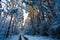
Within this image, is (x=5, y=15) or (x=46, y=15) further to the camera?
(x=5, y=15)

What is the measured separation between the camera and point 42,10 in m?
2.23

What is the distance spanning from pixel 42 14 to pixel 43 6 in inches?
4.1

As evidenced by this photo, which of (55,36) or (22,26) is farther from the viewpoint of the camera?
(22,26)

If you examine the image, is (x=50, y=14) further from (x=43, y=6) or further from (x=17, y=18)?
(x=17, y=18)

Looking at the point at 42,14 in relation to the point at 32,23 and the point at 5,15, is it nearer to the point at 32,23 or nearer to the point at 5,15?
the point at 32,23

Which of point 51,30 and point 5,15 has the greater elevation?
point 5,15

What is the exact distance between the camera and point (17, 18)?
2.37 meters

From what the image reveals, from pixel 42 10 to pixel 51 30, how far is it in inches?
11.4

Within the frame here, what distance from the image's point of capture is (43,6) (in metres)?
2.22

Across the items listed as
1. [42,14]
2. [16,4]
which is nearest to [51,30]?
[42,14]

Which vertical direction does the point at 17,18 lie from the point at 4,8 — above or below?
below

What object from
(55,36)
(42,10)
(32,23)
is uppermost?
(42,10)

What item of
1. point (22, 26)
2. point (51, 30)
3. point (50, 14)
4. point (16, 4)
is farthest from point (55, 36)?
point (16, 4)

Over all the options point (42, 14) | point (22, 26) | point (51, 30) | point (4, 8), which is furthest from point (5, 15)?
point (51, 30)
